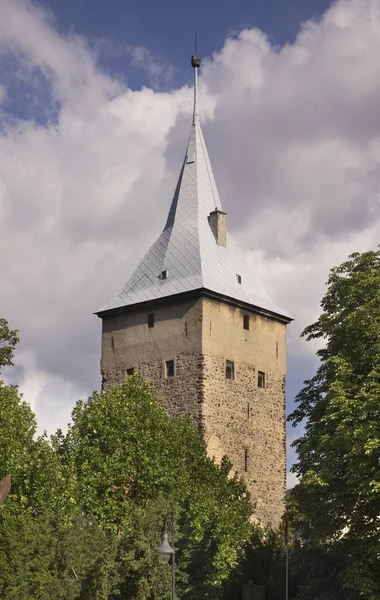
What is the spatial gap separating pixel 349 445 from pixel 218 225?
86.7 ft

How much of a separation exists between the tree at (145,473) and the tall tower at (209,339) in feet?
20.4

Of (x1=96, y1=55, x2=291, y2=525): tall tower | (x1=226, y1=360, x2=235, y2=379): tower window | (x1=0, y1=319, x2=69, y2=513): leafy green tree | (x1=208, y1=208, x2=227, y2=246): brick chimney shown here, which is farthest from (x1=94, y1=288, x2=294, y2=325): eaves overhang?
(x1=0, y1=319, x2=69, y2=513): leafy green tree

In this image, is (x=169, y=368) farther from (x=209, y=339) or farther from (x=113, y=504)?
(x=113, y=504)

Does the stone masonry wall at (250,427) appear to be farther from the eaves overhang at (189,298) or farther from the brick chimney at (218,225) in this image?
the brick chimney at (218,225)

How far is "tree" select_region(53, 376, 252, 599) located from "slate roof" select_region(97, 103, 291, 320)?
946 cm

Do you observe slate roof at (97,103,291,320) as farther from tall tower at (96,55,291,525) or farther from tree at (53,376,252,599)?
tree at (53,376,252,599)

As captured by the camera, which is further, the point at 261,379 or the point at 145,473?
the point at 261,379

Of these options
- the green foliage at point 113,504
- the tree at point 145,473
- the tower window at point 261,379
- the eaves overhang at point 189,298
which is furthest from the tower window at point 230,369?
the tree at point 145,473

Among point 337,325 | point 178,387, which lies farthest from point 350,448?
point 178,387

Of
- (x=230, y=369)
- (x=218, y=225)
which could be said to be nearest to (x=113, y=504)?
(x=230, y=369)

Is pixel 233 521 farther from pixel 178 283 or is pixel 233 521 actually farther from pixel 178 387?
pixel 178 283

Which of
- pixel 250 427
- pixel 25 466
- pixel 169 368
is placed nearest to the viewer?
pixel 25 466

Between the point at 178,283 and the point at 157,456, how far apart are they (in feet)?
43.6

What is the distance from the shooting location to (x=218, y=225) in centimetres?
5584
